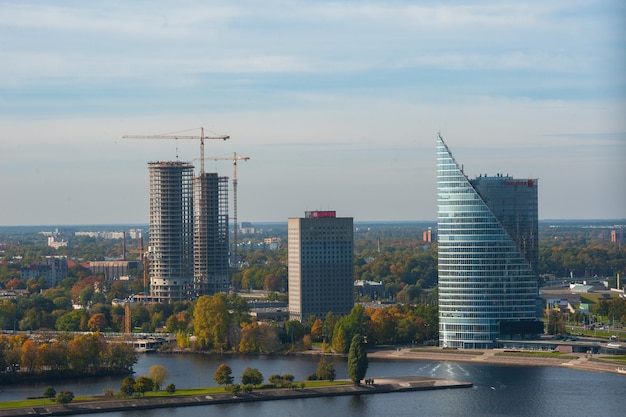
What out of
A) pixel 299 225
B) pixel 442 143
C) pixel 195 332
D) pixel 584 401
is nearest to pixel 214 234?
pixel 299 225

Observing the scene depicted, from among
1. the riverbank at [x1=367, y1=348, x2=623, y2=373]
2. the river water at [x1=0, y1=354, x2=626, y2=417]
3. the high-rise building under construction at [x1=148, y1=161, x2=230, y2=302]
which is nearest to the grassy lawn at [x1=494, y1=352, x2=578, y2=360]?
the riverbank at [x1=367, y1=348, x2=623, y2=373]

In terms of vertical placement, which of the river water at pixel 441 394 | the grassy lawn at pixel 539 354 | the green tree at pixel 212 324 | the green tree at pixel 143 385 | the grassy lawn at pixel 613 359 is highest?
the green tree at pixel 212 324

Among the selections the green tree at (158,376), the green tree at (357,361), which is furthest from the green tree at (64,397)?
the green tree at (357,361)

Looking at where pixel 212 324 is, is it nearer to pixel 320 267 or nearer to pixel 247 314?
pixel 247 314

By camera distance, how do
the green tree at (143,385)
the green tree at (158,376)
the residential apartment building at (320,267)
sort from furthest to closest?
the residential apartment building at (320,267)
the green tree at (158,376)
the green tree at (143,385)

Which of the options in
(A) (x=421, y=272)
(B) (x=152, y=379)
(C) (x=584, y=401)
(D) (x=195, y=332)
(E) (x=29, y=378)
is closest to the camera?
(C) (x=584, y=401)

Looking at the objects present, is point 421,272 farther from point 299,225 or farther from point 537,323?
point 537,323

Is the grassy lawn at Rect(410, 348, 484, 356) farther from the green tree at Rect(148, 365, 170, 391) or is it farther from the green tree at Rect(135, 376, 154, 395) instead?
the green tree at Rect(135, 376, 154, 395)

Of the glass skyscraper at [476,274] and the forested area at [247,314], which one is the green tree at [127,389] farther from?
the glass skyscraper at [476,274]
